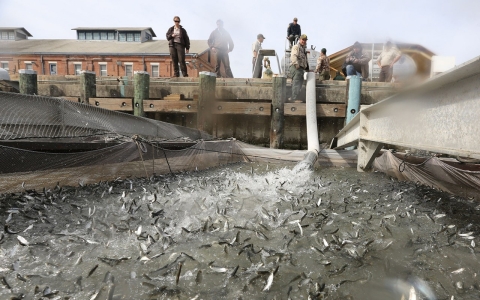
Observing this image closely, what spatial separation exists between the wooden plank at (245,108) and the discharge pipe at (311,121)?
4.97ft

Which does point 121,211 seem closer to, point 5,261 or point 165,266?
point 5,261

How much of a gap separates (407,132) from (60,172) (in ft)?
20.4

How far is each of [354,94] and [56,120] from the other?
9.69 m

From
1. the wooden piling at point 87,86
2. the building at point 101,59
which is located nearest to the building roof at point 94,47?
the building at point 101,59

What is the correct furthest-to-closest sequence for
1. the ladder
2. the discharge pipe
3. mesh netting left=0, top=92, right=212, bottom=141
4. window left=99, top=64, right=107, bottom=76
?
window left=99, top=64, right=107, bottom=76, the ladder, the discharge pipe, mesh netting left=0, top=92, right=212, bottom=141

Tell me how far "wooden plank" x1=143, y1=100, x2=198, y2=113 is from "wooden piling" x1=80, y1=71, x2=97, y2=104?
8.46ft

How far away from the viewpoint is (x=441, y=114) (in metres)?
3.64

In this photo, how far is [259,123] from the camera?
1185 cm

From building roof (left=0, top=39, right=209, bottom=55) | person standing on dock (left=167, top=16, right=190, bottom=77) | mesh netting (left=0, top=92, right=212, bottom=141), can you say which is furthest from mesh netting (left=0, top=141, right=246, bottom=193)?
building roof (left=0, top=39, right=209, bottom=55)

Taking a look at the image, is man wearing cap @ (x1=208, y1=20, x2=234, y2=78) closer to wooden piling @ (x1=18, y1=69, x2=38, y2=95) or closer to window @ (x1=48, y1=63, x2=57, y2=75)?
wooden piling @ (x1=18, y1=69, x2=38, y2=95)

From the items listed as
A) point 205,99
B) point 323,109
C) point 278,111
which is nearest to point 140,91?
point 205,99

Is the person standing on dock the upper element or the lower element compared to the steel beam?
upper

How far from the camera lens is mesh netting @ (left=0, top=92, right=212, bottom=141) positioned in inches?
216

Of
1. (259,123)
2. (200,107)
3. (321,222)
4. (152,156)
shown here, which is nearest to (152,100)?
(200,107)
